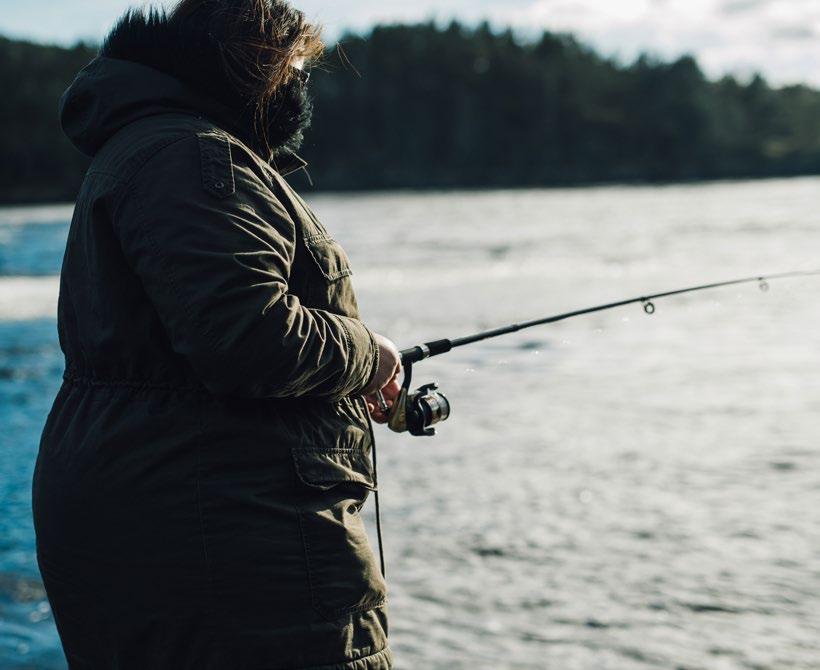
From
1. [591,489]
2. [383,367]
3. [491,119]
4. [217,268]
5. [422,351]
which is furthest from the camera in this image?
[491,119]

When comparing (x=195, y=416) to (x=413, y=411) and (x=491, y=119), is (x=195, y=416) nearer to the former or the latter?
(x=413, y=411)

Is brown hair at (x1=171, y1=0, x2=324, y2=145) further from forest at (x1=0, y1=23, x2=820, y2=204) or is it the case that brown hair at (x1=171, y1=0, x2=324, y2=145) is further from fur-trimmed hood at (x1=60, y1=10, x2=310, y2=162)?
forest at (x1=0, y1=23, x2=820, y2=204)

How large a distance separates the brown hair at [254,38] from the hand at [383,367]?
0.54 metres

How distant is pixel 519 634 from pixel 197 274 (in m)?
3.44

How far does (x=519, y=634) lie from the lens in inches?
189

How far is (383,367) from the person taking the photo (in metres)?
2.22

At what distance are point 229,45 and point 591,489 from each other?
5.28 meters

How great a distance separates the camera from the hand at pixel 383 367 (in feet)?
7.22

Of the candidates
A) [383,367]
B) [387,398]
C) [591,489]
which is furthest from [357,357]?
[591,489]

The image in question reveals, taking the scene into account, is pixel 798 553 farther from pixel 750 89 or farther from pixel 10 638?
pixel 750 89

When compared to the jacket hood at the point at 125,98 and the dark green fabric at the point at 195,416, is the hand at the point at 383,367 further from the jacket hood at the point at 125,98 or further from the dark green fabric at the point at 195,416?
the jacket hood at the point at 125,98

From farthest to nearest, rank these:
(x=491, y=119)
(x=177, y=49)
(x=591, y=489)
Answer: (x=491, y=119)
(x=591, y=489)
(x=177, y=49)

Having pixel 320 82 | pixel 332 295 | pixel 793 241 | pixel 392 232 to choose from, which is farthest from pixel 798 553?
pixel 320 82

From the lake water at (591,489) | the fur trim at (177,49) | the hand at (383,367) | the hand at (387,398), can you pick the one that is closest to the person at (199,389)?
the fur trim at (177,49)
